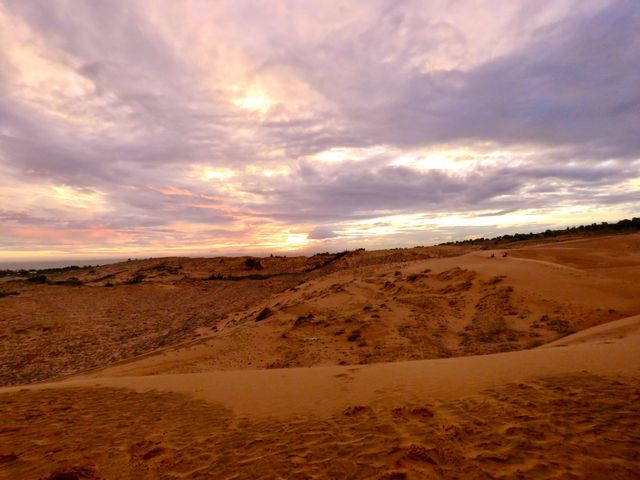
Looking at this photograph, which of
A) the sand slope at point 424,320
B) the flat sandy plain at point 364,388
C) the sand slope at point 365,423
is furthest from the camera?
the sand slope at point 424,320

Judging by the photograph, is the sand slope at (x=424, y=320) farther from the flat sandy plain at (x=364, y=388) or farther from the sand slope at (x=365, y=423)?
the sand slope at (x=365, y=423)

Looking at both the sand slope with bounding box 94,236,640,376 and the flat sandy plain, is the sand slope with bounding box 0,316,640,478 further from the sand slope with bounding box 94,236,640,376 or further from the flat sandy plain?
the sand slope with bounding box 94,236,640,376

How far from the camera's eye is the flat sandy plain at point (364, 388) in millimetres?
3389

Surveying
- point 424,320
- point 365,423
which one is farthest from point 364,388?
point 424,320

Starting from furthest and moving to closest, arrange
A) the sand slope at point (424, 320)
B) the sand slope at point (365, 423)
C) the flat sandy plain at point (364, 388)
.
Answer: the sand slope at point (424, 320), the flat sandy plain at point (364, 388), the sand slope at point (365, 423)

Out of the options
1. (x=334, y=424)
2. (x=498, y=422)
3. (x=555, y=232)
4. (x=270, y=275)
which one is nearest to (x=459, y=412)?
(x=498, y=422)

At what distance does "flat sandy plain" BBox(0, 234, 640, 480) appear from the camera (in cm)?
339

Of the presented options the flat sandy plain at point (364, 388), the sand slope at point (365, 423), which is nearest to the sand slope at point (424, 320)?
the flat sandy plain at point (364, 388)

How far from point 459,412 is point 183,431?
3492 mm

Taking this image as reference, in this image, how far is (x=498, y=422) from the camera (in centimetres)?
380

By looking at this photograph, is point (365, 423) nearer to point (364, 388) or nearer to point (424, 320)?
point (364, 388)

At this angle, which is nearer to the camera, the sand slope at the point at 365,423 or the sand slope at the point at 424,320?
the sand slope at the point at 365,423

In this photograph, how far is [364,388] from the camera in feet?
17.9

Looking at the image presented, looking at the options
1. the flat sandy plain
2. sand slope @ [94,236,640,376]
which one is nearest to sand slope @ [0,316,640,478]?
the flat sandy plain
